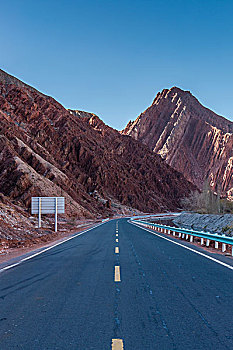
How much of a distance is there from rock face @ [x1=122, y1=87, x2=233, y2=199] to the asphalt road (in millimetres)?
142645

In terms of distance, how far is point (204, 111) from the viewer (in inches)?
7254

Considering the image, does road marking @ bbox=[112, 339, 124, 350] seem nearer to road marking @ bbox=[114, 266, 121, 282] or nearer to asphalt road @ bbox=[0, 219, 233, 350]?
asphalt road @ bbox=[0, 219, 233, 350]

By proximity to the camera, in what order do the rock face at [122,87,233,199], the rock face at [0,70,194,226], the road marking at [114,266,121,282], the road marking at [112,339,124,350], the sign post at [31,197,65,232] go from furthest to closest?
1. the rock face at [122,87,233,199]
2. the rock face at [0,70,194,226]
3. the sign post at [31,197,65,232]
4. the road marking at [114,266,121,282]
5. the road marking at [112,339,124,350]

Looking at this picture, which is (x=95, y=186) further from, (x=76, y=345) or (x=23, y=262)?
(x=76, y=345)

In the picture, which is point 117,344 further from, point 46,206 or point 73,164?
point 73,164

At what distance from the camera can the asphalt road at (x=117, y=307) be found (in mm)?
4316

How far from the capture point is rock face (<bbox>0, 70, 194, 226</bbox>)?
198 ft

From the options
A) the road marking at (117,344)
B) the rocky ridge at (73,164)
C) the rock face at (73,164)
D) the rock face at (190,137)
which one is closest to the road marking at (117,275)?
the road marking at (117,344)

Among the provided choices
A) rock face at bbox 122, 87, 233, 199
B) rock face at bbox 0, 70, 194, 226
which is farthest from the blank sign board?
rock face at bbox 122, 87, 233, 199

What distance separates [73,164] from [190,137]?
84.9 meters

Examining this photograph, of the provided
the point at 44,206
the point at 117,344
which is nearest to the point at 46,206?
the point at 44,206

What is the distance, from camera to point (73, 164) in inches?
3947

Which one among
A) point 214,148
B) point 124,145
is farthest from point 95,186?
point 214,148

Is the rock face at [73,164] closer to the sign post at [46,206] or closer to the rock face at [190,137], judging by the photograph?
the rock face at [190,137]
